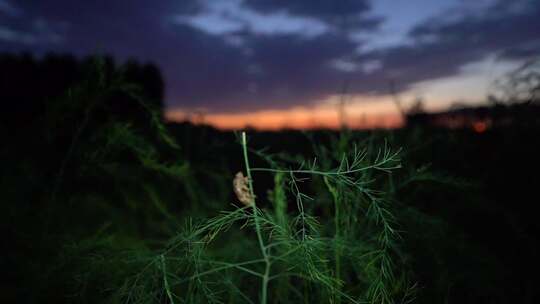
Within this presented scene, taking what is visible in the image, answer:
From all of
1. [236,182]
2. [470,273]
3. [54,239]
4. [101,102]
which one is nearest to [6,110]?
[101,102]

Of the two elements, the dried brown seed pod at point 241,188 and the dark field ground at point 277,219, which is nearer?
the dried brown seed pod at point 241,188

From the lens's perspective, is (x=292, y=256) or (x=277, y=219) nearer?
(x=292, y=256)

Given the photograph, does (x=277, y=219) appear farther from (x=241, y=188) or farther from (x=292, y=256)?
(x=241, y=188)

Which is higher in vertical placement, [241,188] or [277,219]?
[241,188]

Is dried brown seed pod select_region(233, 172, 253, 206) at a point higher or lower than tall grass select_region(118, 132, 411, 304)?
higher

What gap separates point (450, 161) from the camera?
1.99m

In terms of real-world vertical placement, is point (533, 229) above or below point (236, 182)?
below

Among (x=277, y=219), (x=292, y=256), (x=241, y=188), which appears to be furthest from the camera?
(x=277, y=219)

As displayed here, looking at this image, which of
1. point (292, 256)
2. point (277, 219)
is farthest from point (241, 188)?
point (277, 219)

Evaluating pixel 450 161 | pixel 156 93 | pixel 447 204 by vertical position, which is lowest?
pixel 447 204

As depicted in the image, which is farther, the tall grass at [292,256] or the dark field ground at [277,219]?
the dark field ground at [277,219]

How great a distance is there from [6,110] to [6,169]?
3191mm

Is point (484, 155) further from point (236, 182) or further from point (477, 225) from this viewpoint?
point (236, 182)

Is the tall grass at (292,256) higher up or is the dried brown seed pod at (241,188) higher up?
the dried brown seed pod at (241,188)
